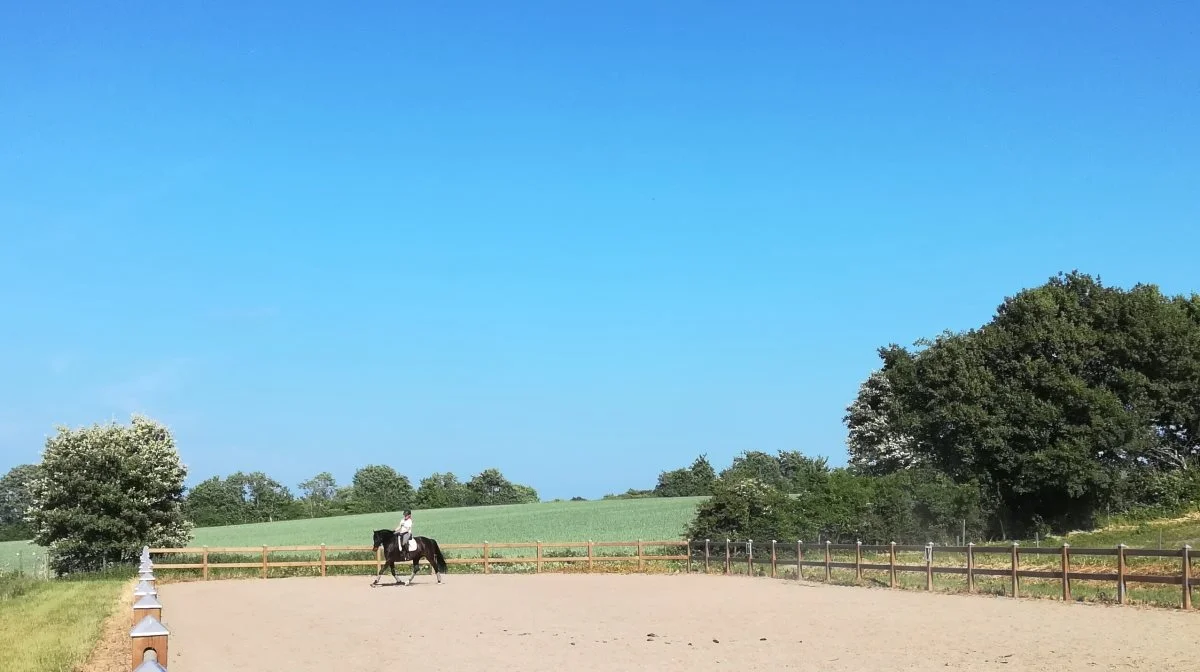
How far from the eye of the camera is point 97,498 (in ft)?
126

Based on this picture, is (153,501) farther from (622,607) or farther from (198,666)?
(198,666)

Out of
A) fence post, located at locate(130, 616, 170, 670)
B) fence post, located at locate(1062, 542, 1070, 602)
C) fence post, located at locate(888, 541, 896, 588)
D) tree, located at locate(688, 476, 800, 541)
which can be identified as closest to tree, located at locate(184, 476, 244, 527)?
tree, located at locate(688, 476, 800, 541)

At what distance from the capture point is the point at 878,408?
6222 centimetres

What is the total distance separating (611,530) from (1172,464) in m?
26.1

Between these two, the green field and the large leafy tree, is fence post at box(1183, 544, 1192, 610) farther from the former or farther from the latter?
the green field

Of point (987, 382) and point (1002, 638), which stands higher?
point (987, 382)

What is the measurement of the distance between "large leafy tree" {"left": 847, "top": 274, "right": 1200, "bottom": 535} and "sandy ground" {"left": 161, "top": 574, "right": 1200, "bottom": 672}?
24.1 meters

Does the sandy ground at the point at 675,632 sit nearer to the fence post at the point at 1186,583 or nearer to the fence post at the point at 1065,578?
the fence post at the point at 1065,578

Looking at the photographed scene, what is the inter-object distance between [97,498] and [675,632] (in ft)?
96.8

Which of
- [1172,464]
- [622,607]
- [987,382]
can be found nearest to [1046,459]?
[987,382]

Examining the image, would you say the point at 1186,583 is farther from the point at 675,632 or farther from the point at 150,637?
the point at 150,637

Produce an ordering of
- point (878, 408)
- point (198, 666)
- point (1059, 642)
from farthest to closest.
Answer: point (878, 408) → point (1059, 642) → point (198, 666)

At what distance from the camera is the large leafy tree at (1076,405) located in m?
44.8

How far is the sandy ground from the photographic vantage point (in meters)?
12.5
